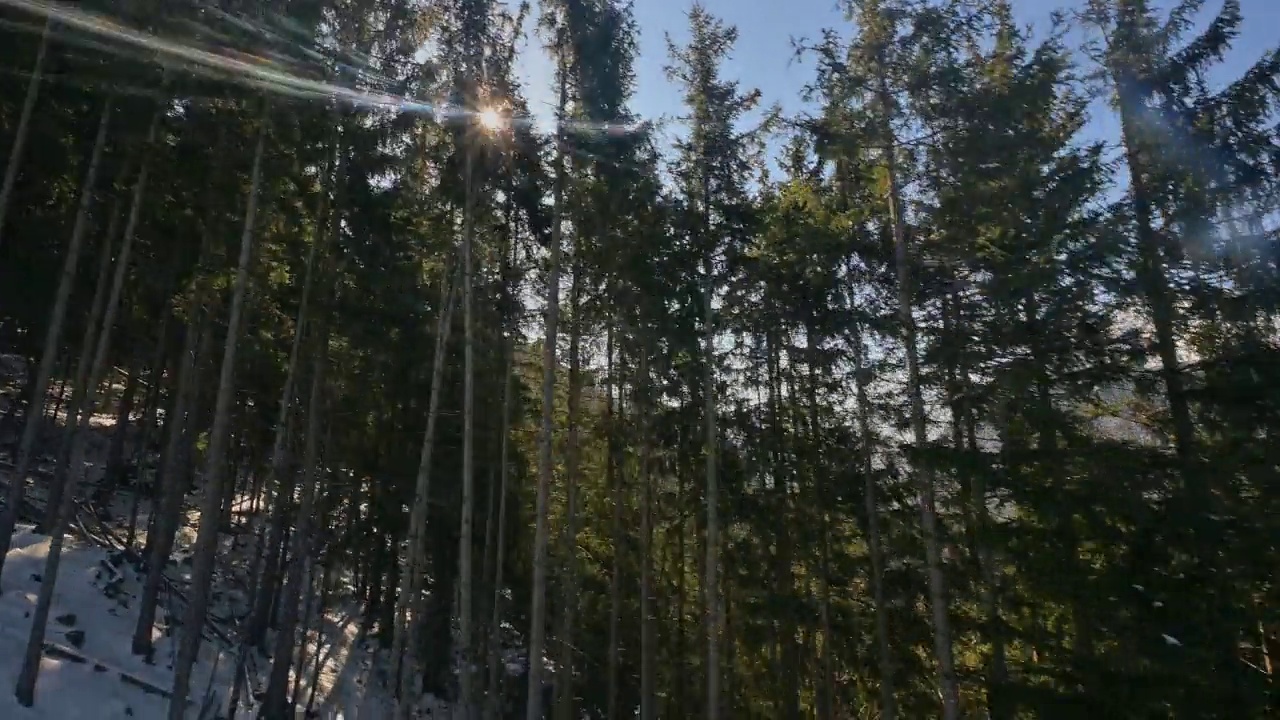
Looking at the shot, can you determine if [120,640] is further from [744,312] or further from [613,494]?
[744,312]

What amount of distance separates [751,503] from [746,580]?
2.11 m

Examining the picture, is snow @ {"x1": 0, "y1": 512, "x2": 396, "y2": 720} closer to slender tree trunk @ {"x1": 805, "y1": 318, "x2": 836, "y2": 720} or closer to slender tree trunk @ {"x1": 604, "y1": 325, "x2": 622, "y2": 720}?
slender tree trunk @ {"x1": 604, "y1": 325, "x2": 622, "y2": 720}

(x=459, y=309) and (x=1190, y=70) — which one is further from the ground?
(x=1190, y=70)

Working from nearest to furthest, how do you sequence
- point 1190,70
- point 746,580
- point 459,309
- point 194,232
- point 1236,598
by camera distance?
point 1236,598 < point 1190,70 < point 194,232 < point 746,580 < point 459,309

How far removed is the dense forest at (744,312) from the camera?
9.70m

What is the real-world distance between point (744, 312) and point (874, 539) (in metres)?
4.14

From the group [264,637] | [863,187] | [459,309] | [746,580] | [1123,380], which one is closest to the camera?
[1123,380]

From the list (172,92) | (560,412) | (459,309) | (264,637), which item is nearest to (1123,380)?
(560,412)

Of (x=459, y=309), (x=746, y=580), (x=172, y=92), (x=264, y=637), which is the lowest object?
(x=264, y=637)

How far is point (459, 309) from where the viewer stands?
54.0 feet

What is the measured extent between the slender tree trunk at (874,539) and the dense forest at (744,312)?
74mm

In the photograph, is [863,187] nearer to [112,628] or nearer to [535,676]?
[535,676]

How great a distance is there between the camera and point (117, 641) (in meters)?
14.2

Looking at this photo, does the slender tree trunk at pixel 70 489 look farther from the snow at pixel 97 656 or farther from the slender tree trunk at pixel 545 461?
the slender tree trunk at pixel 545 461
